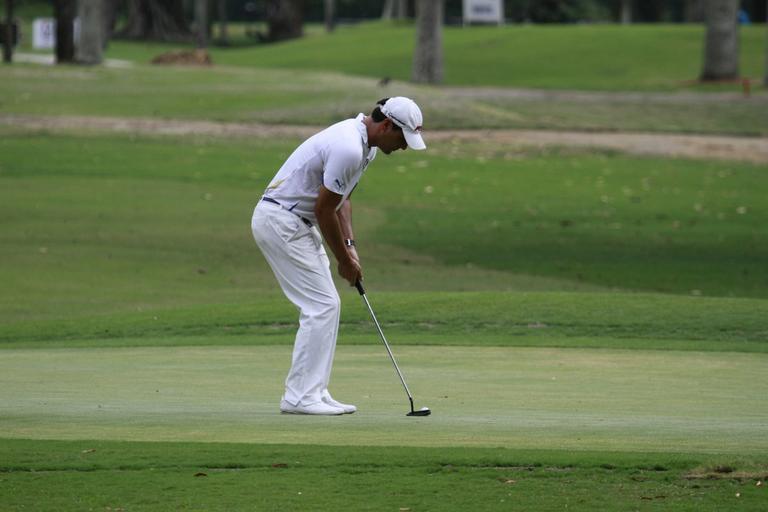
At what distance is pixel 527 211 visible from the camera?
1065 inches

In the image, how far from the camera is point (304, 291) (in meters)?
9.05

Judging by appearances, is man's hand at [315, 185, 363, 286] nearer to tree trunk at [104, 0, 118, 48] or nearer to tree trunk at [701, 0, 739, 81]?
tree trunk at [701, 0, 739, 81]

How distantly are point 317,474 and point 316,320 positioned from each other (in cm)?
214

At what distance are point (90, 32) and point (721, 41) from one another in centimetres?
1976

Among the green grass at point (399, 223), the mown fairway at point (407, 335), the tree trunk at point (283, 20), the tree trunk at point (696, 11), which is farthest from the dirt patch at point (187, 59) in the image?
the tree trunk at point (696, 11)

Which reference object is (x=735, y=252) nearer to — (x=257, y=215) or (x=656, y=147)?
(x=656, y=147)

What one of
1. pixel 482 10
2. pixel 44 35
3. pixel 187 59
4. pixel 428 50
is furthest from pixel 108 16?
pixel 428 50

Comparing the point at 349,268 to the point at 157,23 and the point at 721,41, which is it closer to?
the point at 721,41

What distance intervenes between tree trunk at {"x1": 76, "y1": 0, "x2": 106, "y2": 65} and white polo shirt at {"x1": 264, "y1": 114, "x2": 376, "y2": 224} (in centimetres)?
4145

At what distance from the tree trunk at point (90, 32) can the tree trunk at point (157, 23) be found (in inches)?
1541

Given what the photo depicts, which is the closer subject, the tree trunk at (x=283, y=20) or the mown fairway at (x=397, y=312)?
the mown fairway at (x=397, y=312)

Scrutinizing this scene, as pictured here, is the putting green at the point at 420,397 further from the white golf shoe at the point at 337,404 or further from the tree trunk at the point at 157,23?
the tree trunk at the point at 157,23

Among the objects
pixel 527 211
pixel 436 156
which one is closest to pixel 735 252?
pixel 527 211

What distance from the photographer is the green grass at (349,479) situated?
21.5ft
